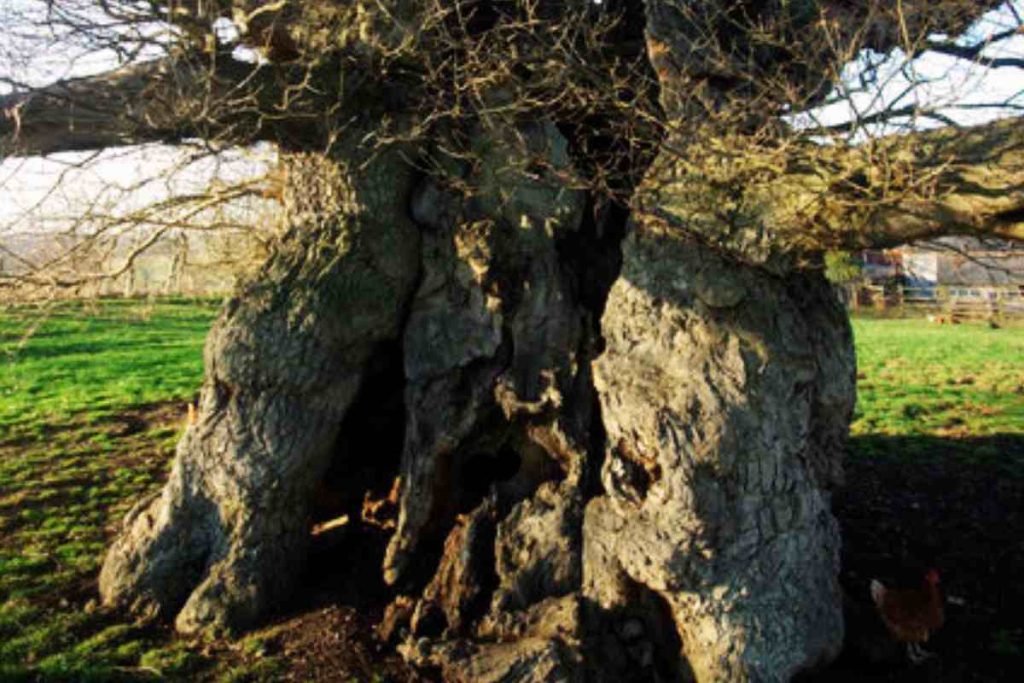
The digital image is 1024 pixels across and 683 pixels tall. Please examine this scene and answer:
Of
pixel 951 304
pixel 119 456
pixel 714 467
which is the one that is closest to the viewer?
pixel 714 467

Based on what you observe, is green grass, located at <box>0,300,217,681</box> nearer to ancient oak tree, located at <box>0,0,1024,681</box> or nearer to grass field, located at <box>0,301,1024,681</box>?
grass field, located at <box>0,301,1024,681</box>

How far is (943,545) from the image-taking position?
20.3ft

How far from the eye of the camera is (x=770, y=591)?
4.70 m

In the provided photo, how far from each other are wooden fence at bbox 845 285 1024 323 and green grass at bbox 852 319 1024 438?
641cm

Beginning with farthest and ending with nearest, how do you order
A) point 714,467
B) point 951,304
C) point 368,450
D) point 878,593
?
point 951,304 → point 368,450 → point 878,593 → point 714,467

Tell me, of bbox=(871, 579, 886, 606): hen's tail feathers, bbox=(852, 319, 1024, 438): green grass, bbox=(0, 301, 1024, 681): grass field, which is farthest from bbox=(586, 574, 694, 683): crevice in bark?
bbox=(852, 319, 1024, 438): green grass

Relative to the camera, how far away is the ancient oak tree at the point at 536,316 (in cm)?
465

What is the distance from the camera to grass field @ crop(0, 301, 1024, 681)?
5134 millimetres

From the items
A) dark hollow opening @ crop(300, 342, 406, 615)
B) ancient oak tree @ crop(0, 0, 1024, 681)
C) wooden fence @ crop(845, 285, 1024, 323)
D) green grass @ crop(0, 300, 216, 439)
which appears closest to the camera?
Result: ancient oak tree @ crop(0, 0, 1024, 681)

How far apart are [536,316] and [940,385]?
32.1 feet

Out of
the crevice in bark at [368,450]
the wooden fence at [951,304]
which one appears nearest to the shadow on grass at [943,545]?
the crevice in bark at [368,450]

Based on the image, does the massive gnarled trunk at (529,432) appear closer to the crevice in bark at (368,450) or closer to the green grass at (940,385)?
the crevice in bark at (368,450)

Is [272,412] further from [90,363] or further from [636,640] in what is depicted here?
[90,363]

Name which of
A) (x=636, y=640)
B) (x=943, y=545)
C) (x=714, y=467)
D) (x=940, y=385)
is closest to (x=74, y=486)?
(x=636, y=640)
